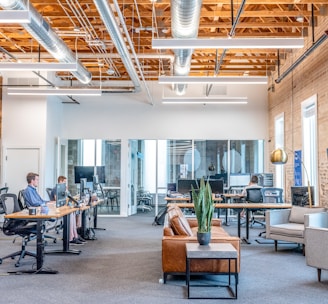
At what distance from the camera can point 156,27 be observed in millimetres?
7441

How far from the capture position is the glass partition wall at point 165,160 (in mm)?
11805

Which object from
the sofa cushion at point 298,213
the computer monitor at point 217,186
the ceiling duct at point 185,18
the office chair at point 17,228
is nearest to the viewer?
the ceiling duct at point 185,18

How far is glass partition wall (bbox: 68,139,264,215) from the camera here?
11.8 m

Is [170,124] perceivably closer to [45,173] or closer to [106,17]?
[45,173]

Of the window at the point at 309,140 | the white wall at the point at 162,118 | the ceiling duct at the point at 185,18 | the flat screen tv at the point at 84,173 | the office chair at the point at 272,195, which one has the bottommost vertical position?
the office chair at the point at 272,195

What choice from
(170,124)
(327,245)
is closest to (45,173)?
(170,124)

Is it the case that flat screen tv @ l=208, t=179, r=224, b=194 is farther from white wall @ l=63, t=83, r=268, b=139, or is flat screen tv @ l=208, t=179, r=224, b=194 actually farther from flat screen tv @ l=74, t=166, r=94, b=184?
white wall @ l=63, t=83, r=268, b=139

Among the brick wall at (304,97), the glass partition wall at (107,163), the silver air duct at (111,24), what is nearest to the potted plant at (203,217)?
the silver air duct at (111,24)

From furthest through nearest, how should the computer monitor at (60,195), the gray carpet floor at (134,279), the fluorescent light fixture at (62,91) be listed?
the fluorescent light fixture at (62,91), the computer monitor at (60,195), the gray carpet floor at (134,279)

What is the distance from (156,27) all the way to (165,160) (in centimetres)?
528

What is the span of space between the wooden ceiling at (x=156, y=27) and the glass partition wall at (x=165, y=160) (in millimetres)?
2287

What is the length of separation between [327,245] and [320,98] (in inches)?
145

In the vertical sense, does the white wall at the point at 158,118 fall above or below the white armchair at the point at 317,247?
above

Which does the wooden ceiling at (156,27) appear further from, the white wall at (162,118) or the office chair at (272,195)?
the office chair at (272,195)
